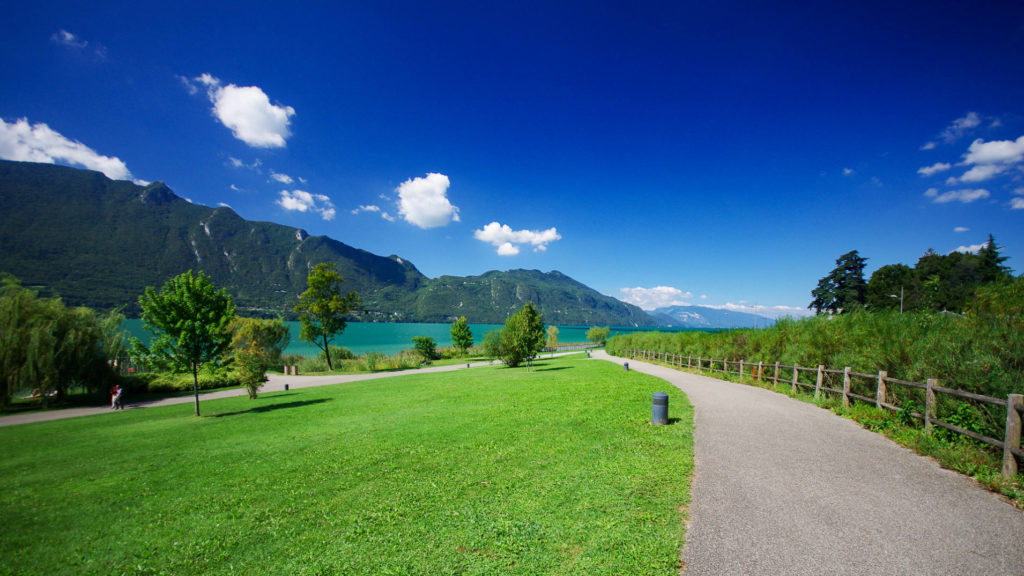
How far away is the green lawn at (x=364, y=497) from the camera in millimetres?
4066

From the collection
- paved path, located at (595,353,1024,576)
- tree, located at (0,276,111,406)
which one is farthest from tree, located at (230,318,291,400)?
paved path, located at (595,353,1024,576)

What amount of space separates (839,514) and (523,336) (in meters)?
24.7

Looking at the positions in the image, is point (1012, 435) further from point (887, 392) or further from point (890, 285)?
point (890, 285)

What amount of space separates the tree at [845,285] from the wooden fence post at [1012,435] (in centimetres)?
6317

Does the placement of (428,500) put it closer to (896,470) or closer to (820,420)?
(896,470)

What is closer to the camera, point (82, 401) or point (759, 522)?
point (759, 522)

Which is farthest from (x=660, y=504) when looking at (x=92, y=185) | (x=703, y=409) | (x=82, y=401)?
(x=92, y=185)

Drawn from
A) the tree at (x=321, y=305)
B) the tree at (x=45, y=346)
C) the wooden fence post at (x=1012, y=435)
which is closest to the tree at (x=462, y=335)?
the tree at (x=321, y=305)

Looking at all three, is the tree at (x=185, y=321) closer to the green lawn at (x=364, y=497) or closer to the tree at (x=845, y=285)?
the green lawn at (x=364, y=497)

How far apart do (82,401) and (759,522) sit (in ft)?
100

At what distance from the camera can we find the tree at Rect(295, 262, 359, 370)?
33781mm

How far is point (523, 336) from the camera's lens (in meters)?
29.1

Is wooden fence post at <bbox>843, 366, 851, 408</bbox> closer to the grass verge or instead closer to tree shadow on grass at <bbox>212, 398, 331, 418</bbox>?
the grass verge

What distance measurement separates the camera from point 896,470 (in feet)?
20.0
